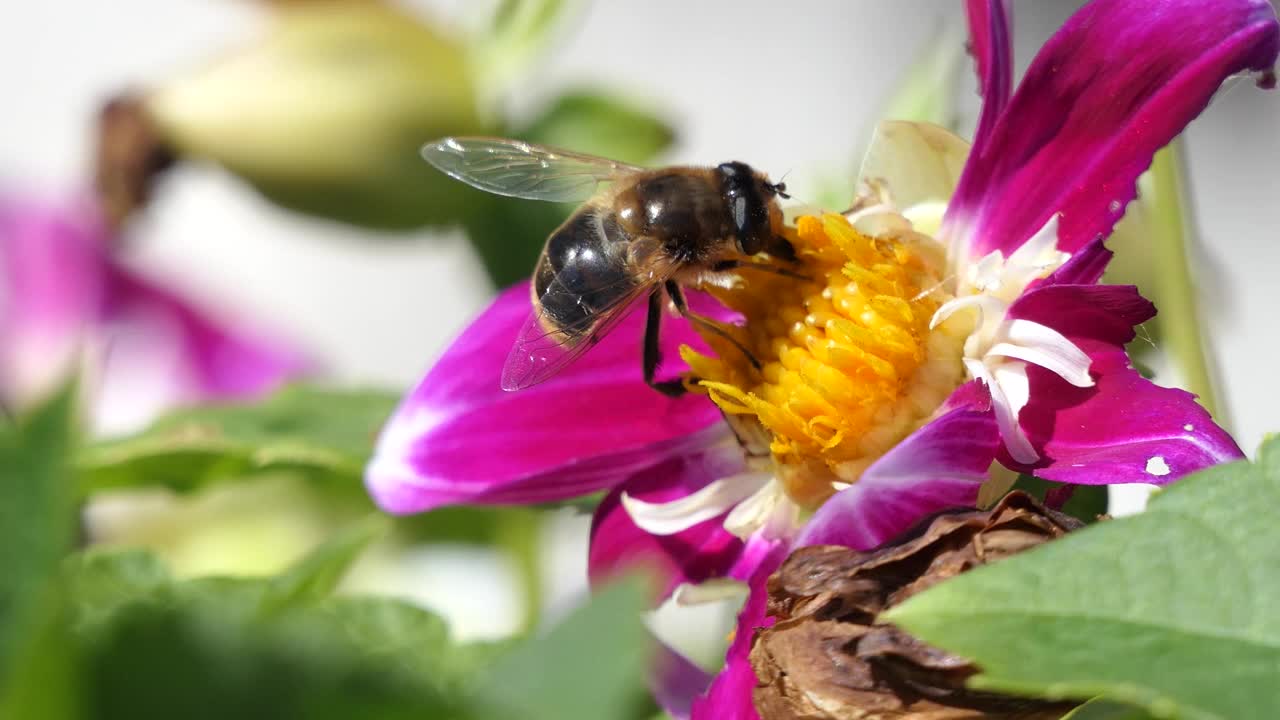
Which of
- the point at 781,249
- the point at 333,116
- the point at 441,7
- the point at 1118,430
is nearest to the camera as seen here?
the point at 1118,430

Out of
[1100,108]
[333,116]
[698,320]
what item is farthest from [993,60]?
[333,116]

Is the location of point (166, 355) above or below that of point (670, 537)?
below

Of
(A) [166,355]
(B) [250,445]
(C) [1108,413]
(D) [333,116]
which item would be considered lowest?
(A) [166,355]

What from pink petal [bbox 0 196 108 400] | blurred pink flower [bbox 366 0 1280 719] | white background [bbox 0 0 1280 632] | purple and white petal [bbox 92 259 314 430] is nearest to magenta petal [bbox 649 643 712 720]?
blurred pink flower [bbox 366 0 1280 719]

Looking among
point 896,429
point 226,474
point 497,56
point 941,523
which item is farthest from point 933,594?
point 497,56

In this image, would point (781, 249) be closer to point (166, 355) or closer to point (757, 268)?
point (757, 268)

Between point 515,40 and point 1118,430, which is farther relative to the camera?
point 515,40

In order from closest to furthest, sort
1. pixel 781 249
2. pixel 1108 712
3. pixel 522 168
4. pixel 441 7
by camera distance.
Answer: pixel 1108 712 < pixel 781 249 < pixel 522 168 < pixel 441 7
